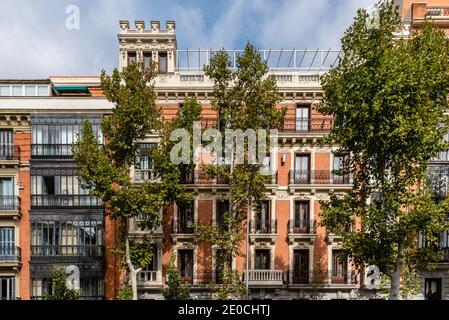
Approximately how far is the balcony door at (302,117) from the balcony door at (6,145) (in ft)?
59.1

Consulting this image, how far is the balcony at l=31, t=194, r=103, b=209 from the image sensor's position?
2486 cm

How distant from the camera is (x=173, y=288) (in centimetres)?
2189

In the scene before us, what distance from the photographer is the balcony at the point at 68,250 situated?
80.5ft

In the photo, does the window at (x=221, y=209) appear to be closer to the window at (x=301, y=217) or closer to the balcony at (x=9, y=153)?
the window at (x=301, y=217)

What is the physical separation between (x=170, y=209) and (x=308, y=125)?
398 inches

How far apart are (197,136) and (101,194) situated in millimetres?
5682

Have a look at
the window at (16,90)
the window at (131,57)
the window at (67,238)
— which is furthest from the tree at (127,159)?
the window at (16,90)

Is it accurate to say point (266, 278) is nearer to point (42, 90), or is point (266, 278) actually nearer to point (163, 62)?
point (163, 62)

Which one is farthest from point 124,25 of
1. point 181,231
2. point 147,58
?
point 181,231

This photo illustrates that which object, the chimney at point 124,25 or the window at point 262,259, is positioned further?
the window at point 262,259

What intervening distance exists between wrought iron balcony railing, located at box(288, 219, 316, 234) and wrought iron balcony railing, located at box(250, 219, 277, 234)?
97cm

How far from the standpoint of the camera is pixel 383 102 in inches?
672
